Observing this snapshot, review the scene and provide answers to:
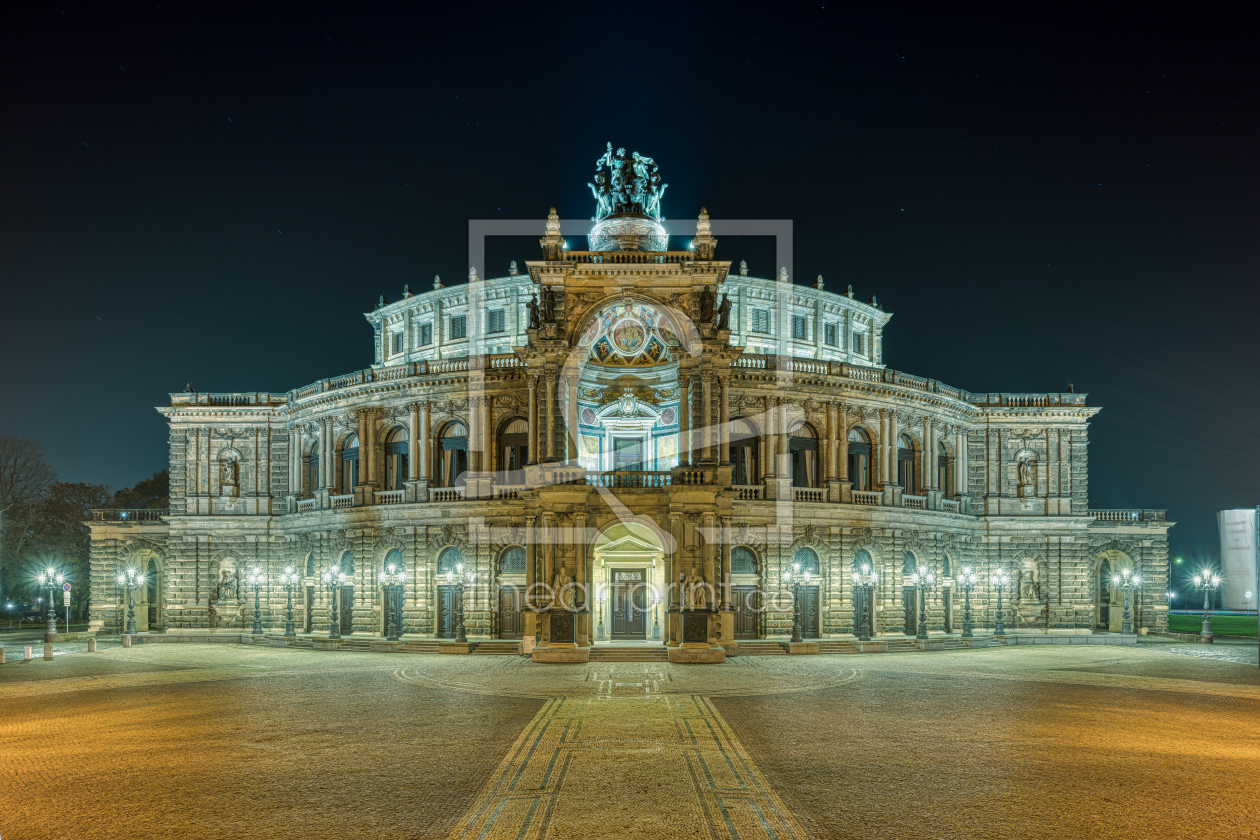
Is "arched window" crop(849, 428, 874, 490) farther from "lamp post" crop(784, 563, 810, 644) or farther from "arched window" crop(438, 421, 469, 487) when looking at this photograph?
"arched window" crop(438, 421, 469, 487)

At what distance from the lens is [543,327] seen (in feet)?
147

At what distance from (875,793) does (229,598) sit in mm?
50942

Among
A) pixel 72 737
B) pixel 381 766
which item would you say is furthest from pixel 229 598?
pixel 381 766

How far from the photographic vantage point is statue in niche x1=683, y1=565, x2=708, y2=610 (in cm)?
4125

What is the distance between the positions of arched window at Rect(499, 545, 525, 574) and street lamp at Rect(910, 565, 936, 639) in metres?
21.6

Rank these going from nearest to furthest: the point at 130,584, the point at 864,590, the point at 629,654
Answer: the point at 629,654 < the point at 864,590 < the point at 130,584

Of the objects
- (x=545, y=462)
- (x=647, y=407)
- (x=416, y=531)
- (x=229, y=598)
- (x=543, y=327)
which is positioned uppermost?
(x=543, y=327)

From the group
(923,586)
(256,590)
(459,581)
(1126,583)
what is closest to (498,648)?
(459,581)

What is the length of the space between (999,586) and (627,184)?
31.7m

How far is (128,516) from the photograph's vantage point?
205 feet

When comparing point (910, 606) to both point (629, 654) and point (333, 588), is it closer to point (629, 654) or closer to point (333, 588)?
point (629, 654)

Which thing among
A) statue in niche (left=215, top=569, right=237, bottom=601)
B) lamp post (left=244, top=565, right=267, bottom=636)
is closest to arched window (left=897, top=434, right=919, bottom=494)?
lamp post (left=244, top=565, right=267, bottom=636)

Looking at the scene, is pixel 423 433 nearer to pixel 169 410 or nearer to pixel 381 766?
pixel 169 410

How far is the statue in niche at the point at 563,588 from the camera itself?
41906mm
